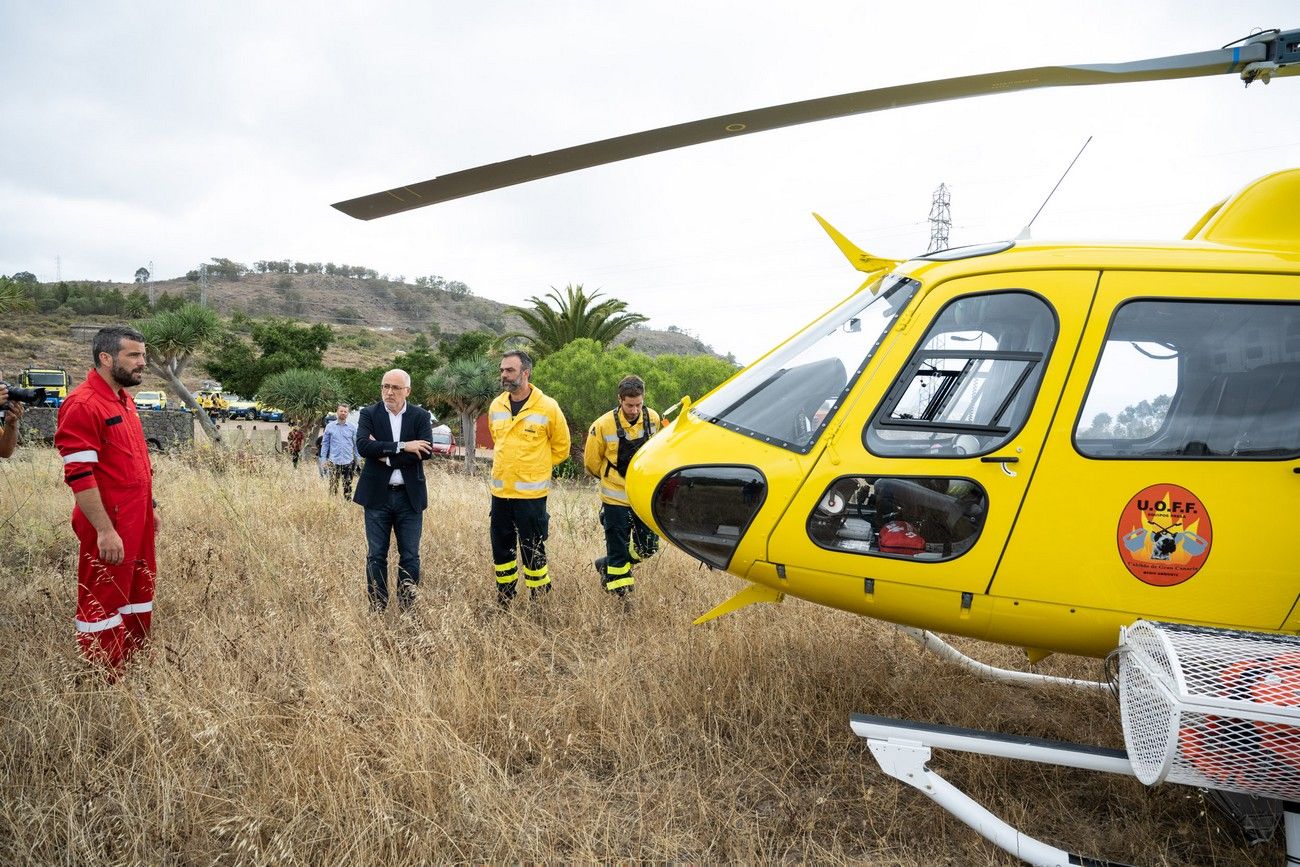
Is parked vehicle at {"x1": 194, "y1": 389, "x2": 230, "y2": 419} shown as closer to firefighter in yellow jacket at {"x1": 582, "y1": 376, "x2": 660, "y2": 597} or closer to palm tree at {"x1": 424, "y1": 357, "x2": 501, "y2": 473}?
palm tree at {"x1": 424, "y1": 357, "x2": 501, "y2": 473}

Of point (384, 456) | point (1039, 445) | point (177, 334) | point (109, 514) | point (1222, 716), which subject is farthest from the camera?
point (177, 334)

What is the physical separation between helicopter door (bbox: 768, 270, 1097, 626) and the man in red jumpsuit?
3419 mm

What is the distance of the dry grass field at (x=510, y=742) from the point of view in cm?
264

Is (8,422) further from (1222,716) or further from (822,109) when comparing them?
(1222,716)

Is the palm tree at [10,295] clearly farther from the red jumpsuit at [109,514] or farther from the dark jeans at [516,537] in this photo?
the dark jeans at [516,537]

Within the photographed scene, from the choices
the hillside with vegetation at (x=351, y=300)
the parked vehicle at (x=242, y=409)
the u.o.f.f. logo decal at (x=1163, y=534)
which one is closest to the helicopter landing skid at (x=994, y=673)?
the u.o.f.f. logo decal at (x=1163, y=534)

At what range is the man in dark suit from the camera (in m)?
4.95

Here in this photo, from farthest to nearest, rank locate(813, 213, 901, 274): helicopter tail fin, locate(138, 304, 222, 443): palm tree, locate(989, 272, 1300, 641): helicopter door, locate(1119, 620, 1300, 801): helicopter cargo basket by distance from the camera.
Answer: locate(138, 304, 222, 443): palm tree
locate(813, 213, 901, 274): helicopter tail fin
locate(989, 272, 1300, 641): helicopter door
locate(1119, 620, 1300, 801): helicopter cargo basket

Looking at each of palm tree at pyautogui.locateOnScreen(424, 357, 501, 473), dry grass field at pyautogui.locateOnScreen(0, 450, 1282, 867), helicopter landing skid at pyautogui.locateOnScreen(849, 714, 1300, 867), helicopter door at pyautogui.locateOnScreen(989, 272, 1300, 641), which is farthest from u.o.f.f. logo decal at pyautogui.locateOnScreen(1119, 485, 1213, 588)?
palm tree at pyautogui.locateOnScreen(424, 357, 501, 473)

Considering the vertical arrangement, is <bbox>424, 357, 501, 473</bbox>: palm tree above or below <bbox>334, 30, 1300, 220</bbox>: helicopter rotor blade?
below

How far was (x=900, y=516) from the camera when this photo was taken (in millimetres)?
2793

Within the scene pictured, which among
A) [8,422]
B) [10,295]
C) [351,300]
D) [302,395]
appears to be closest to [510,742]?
[8,422]

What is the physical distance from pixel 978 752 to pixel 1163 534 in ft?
3.41

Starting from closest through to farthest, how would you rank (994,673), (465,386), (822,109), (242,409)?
(822,109) < (994,673) < (465,386) < (242,409)
